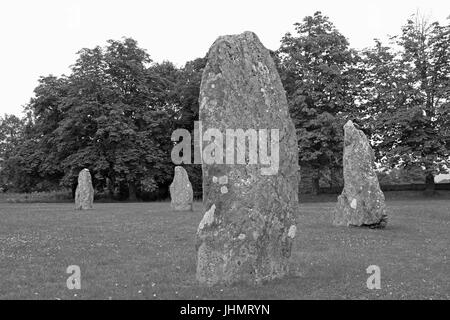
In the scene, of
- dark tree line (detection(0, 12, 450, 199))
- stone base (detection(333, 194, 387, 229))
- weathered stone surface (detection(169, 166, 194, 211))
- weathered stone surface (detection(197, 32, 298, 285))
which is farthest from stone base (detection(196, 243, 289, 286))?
dark tree line (detection(0, 12, 450, 199))

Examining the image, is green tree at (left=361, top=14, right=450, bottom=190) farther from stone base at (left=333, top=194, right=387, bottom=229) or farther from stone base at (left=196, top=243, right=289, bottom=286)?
stone base at (left=196, top=243, right=289, bottom=286)

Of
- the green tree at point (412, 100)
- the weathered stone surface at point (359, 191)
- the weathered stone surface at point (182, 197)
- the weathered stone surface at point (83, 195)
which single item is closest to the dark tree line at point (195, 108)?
the green tree at point (412, 100)

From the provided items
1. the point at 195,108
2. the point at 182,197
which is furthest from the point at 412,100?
the point at 182,197

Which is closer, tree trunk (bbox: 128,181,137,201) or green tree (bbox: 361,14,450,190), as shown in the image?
green tree (bbox: 361,14,450,190)

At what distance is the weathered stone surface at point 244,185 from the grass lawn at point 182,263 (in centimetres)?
50

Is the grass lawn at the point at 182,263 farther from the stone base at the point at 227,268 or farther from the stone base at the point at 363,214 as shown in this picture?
the stone base at the point at 363,214

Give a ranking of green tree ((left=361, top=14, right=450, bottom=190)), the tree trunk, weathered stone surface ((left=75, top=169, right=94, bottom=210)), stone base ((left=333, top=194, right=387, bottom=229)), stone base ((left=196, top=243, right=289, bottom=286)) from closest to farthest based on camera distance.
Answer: stone base ((left=196, top=243, right=289, bottom=286)) < stone base ((left=333, top=194, right=387, bottom=229)) < weathered stone surface ((left=75, top=169, right=94, bottom=210)) < green tree ((left=361, top=14, right=450, bottom=190)) < the tree trunk

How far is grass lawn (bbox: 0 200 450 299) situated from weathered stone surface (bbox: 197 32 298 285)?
495 millimetres

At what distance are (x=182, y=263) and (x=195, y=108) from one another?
43.4m

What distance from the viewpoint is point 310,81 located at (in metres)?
46.7

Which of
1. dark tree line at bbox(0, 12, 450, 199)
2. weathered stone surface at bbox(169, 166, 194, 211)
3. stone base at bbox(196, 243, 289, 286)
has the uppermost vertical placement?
dark tree line at bbox(0, 12, 450, 199)

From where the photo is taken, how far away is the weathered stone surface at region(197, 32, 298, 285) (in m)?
9.17

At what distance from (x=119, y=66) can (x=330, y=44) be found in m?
22.3

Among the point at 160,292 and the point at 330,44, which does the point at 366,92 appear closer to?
the point at 330,44
